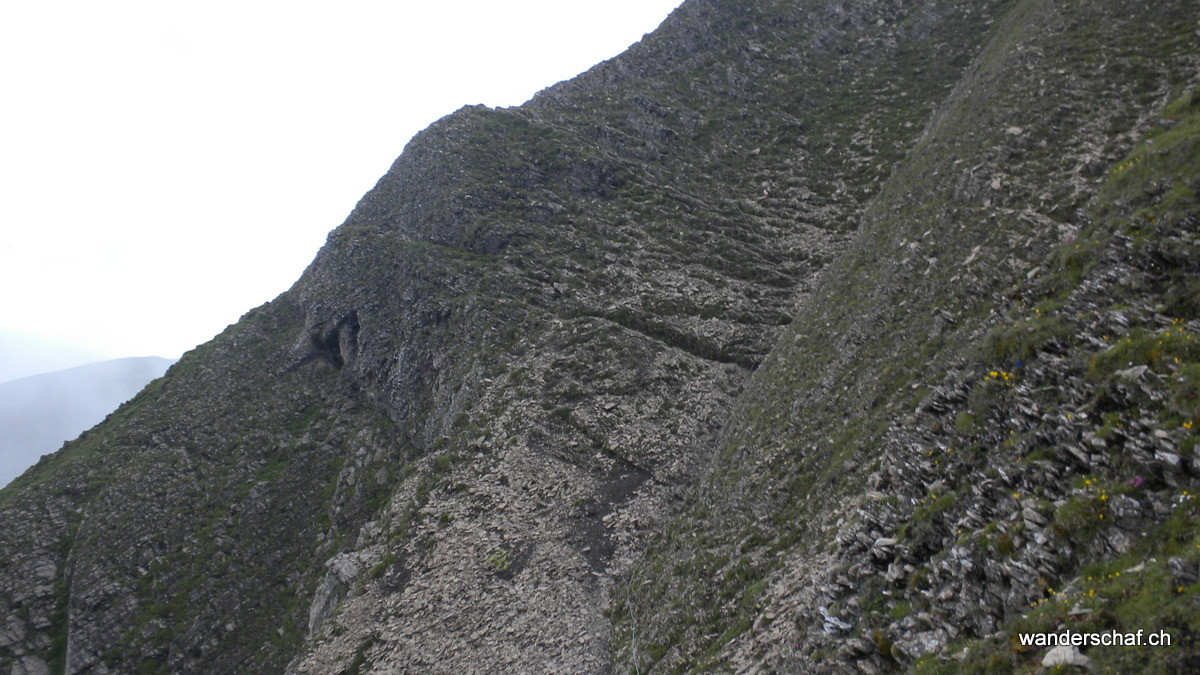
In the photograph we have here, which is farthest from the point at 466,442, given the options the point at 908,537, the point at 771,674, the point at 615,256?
the point at 908,537

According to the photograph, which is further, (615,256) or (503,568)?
(615,256)

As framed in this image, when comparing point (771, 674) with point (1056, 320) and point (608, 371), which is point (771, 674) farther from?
point (608, 371)

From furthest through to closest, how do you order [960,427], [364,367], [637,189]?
[637,189] < [364,367] < [960,427]

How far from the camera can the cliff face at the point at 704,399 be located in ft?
39.2

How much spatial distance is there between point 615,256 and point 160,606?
38496 millimetres

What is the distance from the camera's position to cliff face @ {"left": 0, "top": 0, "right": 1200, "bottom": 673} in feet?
39.2

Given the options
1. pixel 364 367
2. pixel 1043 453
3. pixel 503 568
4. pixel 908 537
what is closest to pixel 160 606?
pixel 364 367

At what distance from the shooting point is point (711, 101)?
66.1 m

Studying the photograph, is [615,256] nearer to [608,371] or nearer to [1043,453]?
[608,371]

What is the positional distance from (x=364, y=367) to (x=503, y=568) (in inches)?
1040

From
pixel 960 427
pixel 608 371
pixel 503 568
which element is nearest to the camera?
pixel 960 427

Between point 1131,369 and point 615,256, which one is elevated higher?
point 615,256

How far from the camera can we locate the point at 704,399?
34875 millimetres

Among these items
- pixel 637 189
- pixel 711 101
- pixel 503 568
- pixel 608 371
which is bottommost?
pixel 503 568
